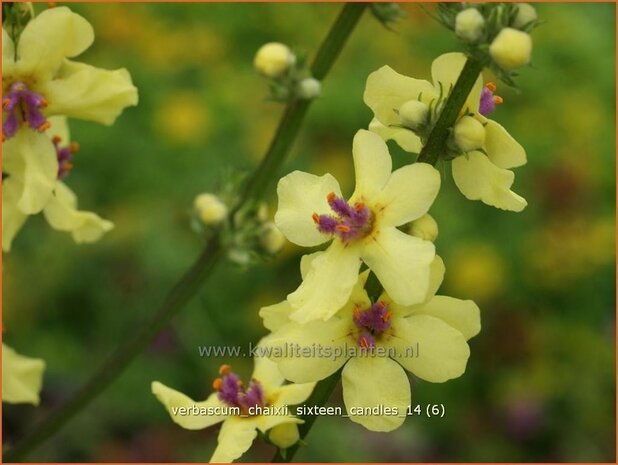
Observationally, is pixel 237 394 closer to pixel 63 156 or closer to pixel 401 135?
pixel 401 135

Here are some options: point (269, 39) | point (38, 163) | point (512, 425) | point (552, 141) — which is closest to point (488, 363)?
point (512, 425)

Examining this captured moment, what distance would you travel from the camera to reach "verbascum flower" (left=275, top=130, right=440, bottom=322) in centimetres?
149

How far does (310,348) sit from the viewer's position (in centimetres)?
158

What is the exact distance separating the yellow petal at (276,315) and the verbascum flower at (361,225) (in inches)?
4.1

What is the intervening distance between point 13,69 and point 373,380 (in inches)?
36.3

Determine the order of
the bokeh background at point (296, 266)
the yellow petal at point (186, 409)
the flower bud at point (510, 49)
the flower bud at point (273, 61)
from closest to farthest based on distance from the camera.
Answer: the flower bud at point (510, 49)
the yellow petal at point (186, 409)
the flower bud at point (273, 61)
the bokeh background at point (296, 266)

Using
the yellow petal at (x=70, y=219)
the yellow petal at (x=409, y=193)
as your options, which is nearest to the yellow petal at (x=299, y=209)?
the yellow petal at (x=409, y=193)

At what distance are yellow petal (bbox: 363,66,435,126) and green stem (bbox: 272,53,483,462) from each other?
8cm

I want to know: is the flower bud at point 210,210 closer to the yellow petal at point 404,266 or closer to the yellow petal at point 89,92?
the yellow petal at point 89,92

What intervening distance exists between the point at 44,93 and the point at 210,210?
482 millimetres

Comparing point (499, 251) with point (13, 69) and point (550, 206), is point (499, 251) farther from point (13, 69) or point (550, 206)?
point (13, 69)

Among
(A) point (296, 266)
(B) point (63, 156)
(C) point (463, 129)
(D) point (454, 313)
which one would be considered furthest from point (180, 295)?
(A) point (296, 266)

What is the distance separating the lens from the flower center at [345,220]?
162 cm

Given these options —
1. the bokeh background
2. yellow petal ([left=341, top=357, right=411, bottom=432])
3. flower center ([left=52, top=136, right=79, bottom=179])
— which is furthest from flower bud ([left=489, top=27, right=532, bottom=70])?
the bokeh background
